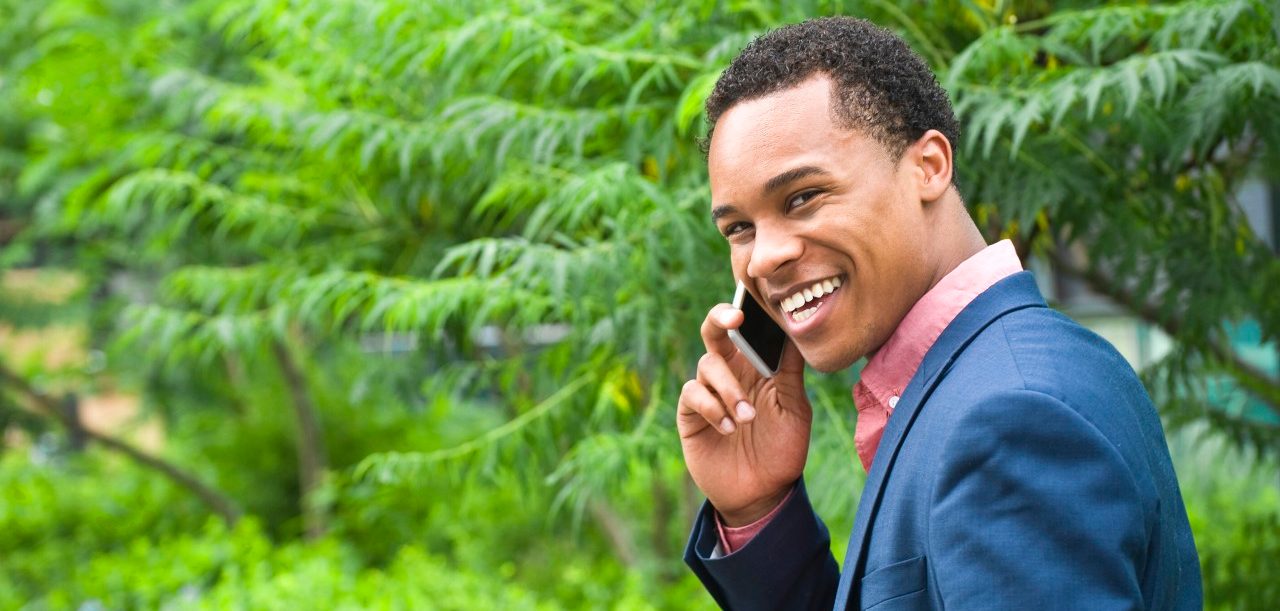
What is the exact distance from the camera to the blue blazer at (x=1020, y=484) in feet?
3.86

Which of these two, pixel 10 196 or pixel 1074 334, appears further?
pixel 10 196

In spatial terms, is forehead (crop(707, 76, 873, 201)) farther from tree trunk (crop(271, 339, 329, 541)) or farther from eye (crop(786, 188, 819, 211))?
tree trunk (crop(271, 339, 329, 541))

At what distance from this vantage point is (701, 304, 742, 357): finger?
5.64 ft

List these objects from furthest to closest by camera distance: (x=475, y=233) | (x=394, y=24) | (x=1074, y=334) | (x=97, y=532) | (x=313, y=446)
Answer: (x=97, y=532)
(x=313, y=446)
(x=475, y=233)
(x=394, y=24)
(x=1074, y=334)

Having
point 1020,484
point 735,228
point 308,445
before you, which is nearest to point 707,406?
point 735,228

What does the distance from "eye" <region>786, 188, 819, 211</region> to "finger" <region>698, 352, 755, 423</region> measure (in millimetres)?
314

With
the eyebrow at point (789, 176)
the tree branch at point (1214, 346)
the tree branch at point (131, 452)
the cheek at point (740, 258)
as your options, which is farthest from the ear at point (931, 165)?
the tree branch at point (131, 452)

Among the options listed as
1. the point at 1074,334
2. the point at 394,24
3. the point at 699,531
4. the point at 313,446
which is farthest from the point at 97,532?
the point at 1074,334

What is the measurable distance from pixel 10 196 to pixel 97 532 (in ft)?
8.25

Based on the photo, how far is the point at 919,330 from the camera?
1.52 m

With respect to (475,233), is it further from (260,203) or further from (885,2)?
(885,2)

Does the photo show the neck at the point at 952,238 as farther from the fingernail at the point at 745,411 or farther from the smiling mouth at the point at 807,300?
the fingernail at the point at 745,411

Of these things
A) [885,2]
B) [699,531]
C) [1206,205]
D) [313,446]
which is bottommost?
[313,446]

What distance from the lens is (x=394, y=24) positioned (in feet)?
13.0
